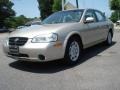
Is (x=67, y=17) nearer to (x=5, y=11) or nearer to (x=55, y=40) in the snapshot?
(x=55, y=40)

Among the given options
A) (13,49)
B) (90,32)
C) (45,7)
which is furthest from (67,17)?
(45,7)

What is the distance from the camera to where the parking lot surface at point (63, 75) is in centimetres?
485

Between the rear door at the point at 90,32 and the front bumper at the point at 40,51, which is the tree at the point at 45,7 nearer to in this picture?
the rear door at the point at 90,32

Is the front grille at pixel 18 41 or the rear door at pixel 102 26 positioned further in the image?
the rear door at pixel 102 26

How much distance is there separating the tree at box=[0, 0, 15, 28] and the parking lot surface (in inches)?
2181

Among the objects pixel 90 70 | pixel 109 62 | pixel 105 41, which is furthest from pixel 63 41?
pixel 105 41

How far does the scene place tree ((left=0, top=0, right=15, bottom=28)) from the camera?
61.0 metres

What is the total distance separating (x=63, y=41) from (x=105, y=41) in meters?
3.65

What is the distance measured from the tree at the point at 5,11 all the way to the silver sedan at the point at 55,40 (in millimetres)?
55292

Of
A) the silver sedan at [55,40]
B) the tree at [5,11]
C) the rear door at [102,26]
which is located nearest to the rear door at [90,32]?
the silver sedan at [55,40]

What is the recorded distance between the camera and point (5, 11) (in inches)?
2441

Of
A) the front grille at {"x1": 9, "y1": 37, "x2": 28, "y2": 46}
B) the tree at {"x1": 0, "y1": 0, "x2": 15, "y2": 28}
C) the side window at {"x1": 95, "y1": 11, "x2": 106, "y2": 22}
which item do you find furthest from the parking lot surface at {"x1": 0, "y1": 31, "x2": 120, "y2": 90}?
the tree at {"x1": 0, "y1": 0, "x2": 15, "y2": 28}

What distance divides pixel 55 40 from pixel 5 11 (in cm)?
5831

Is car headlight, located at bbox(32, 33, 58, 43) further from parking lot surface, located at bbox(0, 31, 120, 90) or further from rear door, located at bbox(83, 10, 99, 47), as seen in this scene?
rear door, located at bbox(83, 10, 99, 47)
